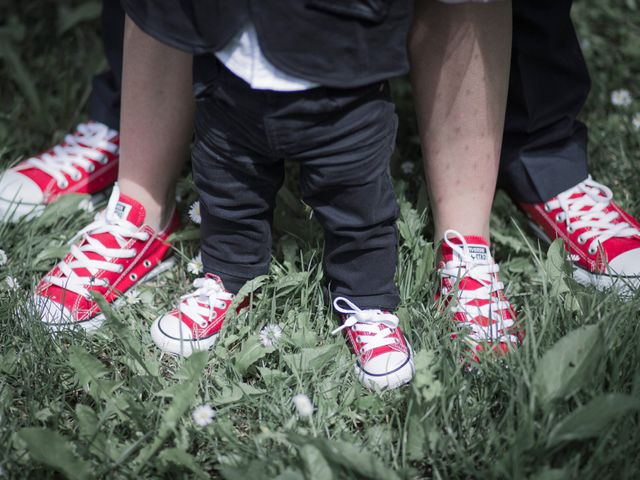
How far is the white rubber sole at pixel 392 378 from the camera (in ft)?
4.43

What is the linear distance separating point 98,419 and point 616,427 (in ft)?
2.90

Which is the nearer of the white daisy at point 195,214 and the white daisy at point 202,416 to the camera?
the white daisy at point 202,416

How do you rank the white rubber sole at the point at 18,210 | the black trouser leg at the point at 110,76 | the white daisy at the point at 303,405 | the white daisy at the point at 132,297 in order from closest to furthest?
1. the white daisy at the point at 303,405
2. the white daisy at the point at 132,297
3. the white rubber sole at the point at 18,210
4. the black trouser leg at the point at 110,76

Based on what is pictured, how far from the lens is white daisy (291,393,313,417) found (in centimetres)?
123

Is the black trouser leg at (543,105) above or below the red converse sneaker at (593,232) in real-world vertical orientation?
above

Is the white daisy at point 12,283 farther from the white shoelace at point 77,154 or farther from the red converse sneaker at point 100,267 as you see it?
the white shoelace at point 77,154

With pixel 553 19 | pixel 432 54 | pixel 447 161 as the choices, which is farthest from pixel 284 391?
pixel 553 19

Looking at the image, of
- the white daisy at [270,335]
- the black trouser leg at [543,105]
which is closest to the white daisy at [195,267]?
the white daisy at [270,335]

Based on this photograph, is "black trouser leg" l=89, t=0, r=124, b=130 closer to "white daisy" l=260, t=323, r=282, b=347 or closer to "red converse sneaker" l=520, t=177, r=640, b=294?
"white daisy" l=260, t=323, r=282, b=347

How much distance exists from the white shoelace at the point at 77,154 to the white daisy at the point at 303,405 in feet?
3.14

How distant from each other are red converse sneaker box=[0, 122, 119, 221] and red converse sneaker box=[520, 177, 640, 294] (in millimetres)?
1097

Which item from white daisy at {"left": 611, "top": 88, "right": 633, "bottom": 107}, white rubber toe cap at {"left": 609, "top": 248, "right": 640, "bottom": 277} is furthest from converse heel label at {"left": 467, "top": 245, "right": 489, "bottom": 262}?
white daisy at {"left": 611, "top": 88, "right": 633, "bottom": 107}

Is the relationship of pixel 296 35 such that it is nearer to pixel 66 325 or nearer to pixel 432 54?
pixel 432 54

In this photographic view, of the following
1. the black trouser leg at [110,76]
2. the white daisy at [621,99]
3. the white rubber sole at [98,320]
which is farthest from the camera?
the white daisy at [621,99]
